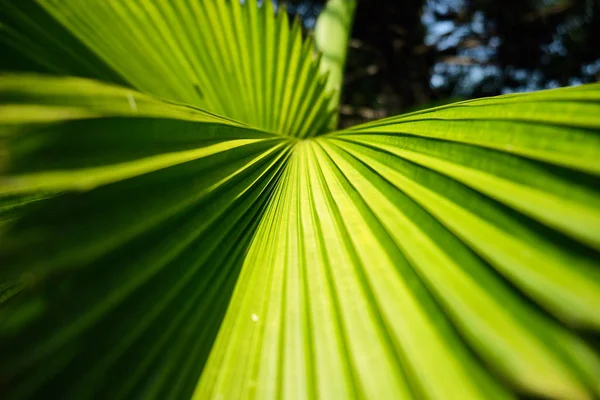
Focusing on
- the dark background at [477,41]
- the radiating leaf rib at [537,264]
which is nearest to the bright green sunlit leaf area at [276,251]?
the radiating leaf rib at [537,264]

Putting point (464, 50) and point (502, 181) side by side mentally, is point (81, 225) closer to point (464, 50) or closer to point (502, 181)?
point (502, 181)

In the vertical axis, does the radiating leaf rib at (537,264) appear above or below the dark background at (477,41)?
below

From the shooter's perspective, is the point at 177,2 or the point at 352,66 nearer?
the point at 177,2

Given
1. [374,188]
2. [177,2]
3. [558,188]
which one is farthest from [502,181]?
[177,2]

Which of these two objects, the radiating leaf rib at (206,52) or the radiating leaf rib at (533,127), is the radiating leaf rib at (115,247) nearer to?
the radiating leaf rib at (206,52)

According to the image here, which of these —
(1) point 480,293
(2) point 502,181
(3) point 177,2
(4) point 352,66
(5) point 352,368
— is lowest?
(5) point 352,368

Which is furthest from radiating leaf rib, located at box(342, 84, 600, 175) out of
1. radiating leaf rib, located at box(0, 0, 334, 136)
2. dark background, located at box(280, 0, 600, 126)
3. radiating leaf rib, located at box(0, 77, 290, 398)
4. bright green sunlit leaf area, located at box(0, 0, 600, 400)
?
dark background, located at box(280, 0, 600, 126)
